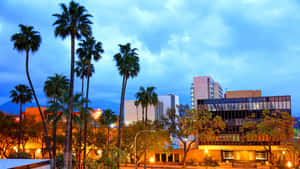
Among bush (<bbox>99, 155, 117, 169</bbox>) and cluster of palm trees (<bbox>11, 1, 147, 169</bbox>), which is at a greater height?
cluster of palm trees (<bbox>11, 1, 147, 169</bbox>)

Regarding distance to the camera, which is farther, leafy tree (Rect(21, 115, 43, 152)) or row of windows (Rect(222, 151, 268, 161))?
row of windows (Rect(222, 151, 268, 161))

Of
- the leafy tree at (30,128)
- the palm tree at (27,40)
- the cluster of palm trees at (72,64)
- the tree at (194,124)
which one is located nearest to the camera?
the cluster of palm trees at (72,64)

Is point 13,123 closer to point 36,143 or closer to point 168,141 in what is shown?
point 36,143

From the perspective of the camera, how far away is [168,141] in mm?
64125

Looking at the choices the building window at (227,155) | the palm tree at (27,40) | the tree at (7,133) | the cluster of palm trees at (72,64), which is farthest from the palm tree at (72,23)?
the building window at (227,155)

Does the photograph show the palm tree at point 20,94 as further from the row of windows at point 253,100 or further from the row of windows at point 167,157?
the row of windows at point 253,100

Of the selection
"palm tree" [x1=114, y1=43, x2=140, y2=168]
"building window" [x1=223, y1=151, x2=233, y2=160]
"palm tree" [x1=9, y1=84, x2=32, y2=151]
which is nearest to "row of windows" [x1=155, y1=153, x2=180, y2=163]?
"building window" [x1=223, y1=151, x2=233, y2=160]

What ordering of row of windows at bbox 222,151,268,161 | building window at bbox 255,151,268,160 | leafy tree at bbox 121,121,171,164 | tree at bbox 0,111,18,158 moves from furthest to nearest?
1. row of windows at bbox 222,151,268,161
2. building window at bbox 255,151,268,160
3. tree at bbox 0,111,18,158
4. leafy tree at bbox 121,121,171,164

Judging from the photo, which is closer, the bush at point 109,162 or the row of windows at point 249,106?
the bush at point 109,162

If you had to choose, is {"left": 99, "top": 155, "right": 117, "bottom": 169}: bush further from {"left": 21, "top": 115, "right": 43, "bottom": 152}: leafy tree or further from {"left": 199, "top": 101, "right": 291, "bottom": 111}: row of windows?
{"left": 199, "top": 101, "right": 291, "bottom": 111}: row of windows

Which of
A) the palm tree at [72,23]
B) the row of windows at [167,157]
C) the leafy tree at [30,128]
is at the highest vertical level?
the palm tree at [72,23]

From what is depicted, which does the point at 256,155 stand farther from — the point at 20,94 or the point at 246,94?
the point at 20,94

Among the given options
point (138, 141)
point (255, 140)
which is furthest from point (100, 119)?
point (255, 140)

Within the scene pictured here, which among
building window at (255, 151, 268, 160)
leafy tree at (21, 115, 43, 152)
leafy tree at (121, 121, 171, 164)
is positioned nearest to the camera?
leafy tree at (121, 121, 171, 164)
